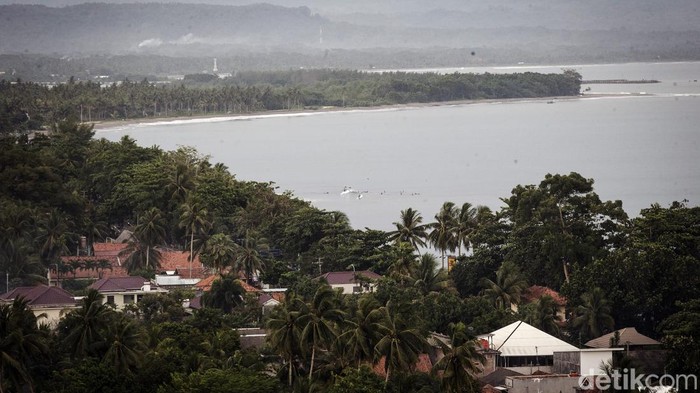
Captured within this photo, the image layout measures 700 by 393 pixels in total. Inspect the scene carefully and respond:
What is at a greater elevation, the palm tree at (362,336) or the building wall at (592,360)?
the palm tree at (362,336)

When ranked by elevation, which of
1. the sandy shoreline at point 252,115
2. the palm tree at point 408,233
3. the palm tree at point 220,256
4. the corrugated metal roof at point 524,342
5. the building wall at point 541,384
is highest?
the sandy shoreline at point 252,115

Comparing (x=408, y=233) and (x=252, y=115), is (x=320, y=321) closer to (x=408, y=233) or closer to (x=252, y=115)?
(x=408, y=233)

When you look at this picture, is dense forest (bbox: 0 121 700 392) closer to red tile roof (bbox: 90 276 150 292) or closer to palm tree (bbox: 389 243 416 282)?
palm tree (bbox: 389 243 416 282)

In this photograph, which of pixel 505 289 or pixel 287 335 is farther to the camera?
pixel 505 289

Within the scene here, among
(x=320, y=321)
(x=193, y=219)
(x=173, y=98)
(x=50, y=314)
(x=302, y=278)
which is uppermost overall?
(x=173, y=98)

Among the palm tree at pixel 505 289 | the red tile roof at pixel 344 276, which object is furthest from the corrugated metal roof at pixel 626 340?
the red tile roof at pixel 344 276

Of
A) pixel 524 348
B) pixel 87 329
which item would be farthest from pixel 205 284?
pixel 87 329

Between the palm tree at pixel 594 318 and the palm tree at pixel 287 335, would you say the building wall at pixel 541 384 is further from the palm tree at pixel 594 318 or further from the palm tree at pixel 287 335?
the palm tree at pixel 594 318
